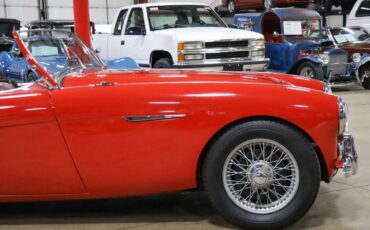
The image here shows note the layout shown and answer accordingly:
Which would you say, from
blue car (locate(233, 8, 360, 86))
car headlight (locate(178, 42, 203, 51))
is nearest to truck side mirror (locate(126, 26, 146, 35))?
car headlight (locate(178, 42, 203, 51))

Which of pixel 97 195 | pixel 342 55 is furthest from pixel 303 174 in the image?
pixel 342 55

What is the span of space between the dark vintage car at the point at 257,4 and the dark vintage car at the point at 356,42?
11.6ft

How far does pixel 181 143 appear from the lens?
334cm

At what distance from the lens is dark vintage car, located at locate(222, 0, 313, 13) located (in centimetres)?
1619

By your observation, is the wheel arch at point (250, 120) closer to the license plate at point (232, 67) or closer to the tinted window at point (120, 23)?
the license plate at point (232, 67)

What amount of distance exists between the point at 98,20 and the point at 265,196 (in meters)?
21.1

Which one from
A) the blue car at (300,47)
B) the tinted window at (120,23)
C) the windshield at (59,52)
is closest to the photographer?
the windshield at (59,52)

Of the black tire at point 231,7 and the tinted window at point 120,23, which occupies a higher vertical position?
the black tire at point 231,7

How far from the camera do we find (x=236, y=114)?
330 cm

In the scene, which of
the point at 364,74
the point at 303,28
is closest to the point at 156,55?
the point at 303,28

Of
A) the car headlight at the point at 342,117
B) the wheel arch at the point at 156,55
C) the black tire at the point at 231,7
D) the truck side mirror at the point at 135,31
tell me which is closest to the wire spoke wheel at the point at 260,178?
the car headlight at the point at 342,117

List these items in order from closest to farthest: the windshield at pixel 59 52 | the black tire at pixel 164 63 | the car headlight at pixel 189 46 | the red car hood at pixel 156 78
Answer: the red car hood at pixel 156 78
the windshield at pixel 59 52
the car headlight at pixel 189 46
the black tire at pixel 164 63

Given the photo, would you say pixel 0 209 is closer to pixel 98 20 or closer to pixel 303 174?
pixel 303 174

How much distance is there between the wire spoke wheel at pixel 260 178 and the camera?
3.38 metres
